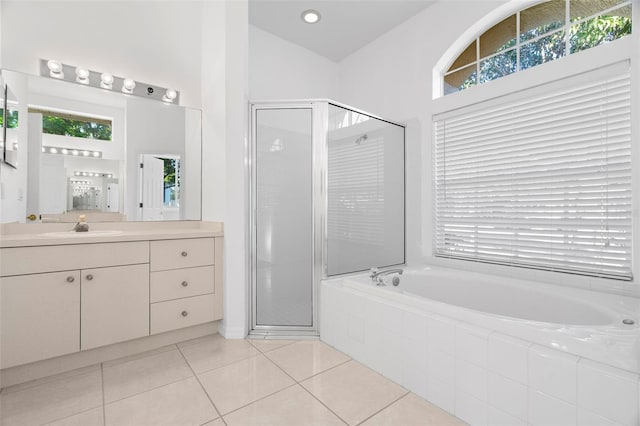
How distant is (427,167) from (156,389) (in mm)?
2588

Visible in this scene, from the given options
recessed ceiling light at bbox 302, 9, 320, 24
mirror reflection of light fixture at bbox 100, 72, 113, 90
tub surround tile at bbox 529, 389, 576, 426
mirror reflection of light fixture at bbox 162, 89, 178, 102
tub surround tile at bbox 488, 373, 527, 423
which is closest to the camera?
tub surround tile at bbox 529, 389, 576, 426

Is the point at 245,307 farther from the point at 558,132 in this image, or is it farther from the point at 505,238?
the point at 558,132

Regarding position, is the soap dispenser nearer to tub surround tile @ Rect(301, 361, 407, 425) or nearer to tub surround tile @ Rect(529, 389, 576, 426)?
tub surround tile @ Rect(301, 361, 407, 425)

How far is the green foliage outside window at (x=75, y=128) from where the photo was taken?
204cm

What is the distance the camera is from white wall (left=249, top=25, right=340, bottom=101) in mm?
3072

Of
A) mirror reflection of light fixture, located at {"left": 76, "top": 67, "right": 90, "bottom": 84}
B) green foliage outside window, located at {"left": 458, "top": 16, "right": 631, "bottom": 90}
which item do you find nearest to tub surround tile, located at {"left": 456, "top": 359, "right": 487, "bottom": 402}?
green foliage outside window, located at {"left": 458, "top": 16, "right": 631, "bottom": 90}

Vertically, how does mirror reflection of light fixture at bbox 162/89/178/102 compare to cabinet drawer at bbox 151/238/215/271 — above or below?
above

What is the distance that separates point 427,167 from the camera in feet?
8.83

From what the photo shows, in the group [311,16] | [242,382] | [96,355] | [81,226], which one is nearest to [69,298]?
[96,355]

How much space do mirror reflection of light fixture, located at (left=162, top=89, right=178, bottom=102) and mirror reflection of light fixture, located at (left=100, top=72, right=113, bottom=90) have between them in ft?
1.21

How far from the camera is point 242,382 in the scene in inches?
63.5

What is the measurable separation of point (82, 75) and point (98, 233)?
120 cm

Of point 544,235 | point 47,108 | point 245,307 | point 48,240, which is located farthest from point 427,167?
point 47,108

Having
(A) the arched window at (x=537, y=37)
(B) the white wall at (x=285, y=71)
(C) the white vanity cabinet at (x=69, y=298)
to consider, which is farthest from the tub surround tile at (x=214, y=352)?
(A) the arched window at (x=537, y=37)
